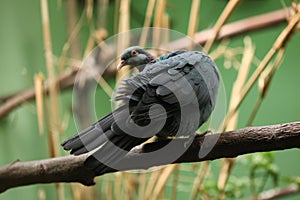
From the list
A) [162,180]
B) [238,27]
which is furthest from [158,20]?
[238,27]

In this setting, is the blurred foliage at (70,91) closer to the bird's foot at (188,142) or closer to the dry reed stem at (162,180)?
the dry reed stem at (162,180)

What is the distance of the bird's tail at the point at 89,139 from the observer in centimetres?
55

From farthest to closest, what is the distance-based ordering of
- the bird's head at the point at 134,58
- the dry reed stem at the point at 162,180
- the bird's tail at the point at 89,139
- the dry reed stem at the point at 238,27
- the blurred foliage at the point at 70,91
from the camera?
the blurred foliage at the point at 70,91
the dry reed stem at the point at 238,27
the dry reed stem at the point at 162,180
the bird's head at the point at 134,58
the bird's tail at the point at 89,139

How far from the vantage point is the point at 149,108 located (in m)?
0.57

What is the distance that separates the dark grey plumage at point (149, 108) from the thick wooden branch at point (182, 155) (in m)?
0.03

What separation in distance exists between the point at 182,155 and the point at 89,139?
16 centimetres

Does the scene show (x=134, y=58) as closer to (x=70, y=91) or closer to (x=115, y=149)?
(x=115, y=149)

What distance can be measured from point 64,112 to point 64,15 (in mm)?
342

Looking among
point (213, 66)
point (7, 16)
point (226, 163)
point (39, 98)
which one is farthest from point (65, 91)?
point (213, 66)

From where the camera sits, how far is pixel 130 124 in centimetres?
56

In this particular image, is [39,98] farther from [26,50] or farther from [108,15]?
[108,15]

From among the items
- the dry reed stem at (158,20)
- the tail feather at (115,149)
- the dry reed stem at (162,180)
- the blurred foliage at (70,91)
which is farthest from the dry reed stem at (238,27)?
the tail feather at (115,149)

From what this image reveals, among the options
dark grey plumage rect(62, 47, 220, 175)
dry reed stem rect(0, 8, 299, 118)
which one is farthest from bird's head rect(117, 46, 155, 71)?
dry reed stem rect(0, 8, 299, 118)

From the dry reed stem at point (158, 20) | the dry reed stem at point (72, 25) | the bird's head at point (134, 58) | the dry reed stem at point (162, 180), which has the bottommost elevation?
the dry reed stem at point (162, 180)
